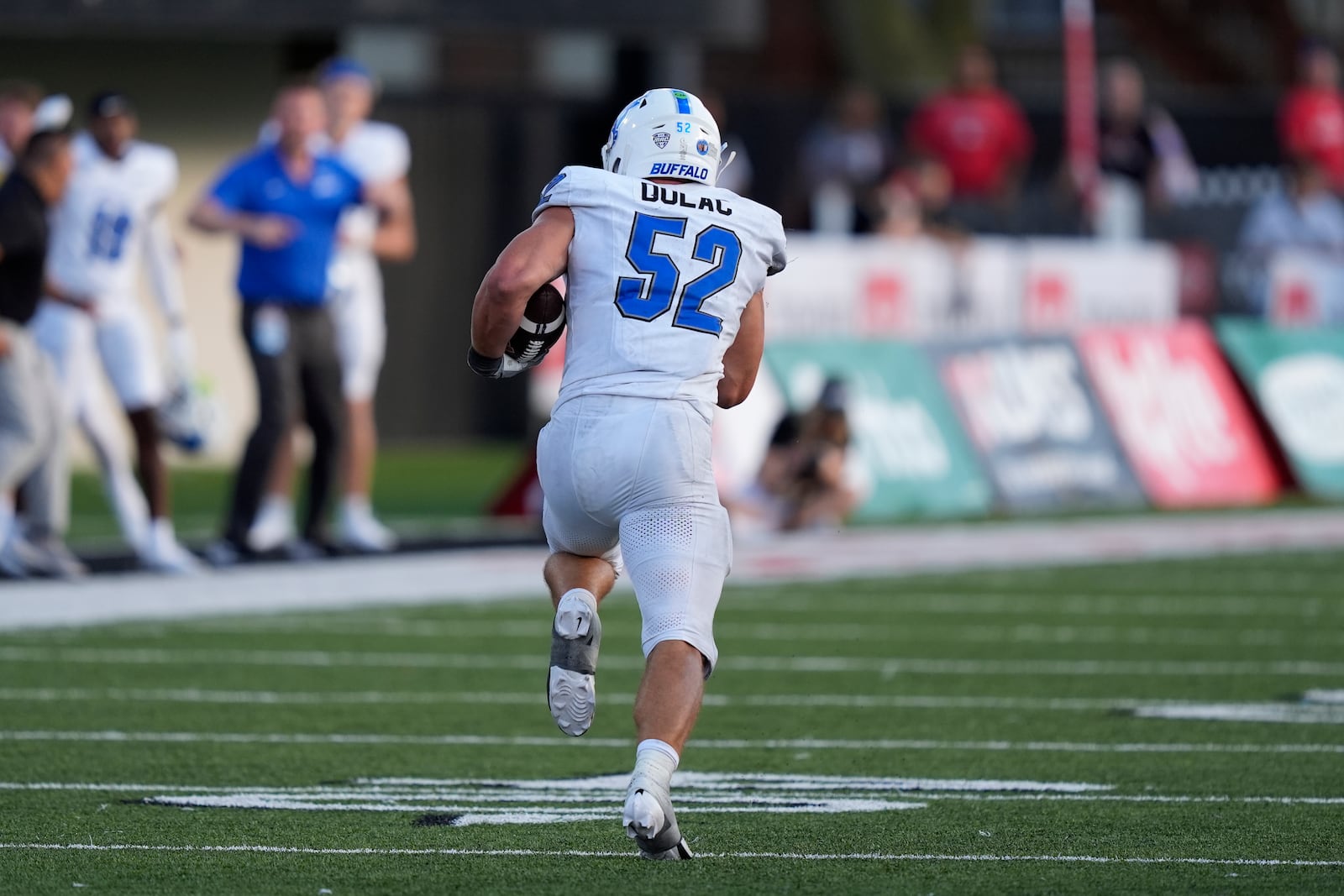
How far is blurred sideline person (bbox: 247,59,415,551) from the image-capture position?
13312 millimetres

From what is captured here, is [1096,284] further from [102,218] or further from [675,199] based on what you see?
[675,199]

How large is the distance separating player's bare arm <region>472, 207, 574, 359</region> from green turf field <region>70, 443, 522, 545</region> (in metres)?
8.37

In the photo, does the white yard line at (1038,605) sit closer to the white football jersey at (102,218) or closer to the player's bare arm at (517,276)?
the white football jersey at (102,218)

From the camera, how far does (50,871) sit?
5.87 meters

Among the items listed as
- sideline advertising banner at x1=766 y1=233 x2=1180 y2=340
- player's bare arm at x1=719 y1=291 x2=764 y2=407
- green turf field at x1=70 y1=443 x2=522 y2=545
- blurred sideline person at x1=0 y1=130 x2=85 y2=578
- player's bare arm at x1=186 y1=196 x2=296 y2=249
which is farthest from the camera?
sideline advertising banner at x1=766 y1=233 x2=1180 y2=340

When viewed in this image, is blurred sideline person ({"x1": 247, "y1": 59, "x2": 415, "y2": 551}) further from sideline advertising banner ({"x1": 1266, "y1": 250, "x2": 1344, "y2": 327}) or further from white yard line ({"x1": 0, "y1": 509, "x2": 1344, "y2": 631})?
sideline advertising banner ({"x1": 1266, "y1": 250, "x2": 1344, "y2": 327})

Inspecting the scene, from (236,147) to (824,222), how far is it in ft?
15.1

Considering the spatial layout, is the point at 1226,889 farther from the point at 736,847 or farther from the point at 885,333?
the point at 885,333

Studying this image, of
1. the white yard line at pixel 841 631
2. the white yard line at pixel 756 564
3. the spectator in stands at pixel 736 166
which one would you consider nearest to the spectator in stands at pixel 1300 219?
the spectator in stands at pixel 736 166

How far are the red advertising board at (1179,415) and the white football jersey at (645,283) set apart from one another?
10.5 metres

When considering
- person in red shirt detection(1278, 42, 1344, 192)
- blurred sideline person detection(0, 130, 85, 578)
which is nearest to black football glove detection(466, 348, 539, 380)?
blurred sideline person detection(0, 130, 85, 578)

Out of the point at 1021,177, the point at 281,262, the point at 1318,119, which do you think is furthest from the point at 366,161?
the point at 1318,119

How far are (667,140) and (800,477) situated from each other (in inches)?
333

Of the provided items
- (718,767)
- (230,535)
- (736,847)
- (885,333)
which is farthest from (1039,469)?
(736,847)
